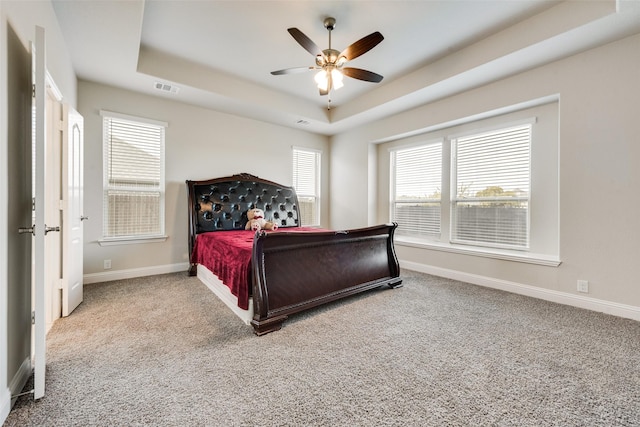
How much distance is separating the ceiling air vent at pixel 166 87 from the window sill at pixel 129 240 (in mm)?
2097

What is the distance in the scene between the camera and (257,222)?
4.32m

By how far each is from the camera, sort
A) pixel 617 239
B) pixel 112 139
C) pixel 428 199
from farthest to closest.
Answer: pixel 428 199
pixel 112 139
pixel 617 239

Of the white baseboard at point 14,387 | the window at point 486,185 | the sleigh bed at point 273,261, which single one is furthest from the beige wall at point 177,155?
the window at point 486,185

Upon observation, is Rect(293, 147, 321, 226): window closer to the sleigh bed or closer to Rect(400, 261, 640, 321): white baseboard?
the sleigh bed

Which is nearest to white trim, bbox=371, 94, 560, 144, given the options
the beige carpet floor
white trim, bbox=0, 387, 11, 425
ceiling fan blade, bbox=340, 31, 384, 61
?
ceiling fan blade, bbox=340, 31, 384, 61

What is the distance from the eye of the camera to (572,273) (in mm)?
2963

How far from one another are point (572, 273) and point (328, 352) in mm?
2837

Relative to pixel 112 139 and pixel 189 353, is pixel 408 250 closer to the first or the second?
pixel 189 353

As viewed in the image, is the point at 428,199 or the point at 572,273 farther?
the point at 428,199

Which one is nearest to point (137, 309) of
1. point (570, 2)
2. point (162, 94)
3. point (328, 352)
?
point (328, 352)

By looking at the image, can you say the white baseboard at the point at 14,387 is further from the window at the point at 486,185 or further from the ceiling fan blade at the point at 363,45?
the window at the point at 486,185

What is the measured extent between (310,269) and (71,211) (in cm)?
233

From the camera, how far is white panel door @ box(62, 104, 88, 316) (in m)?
2.53

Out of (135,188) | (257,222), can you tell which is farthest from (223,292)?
(135,188)
